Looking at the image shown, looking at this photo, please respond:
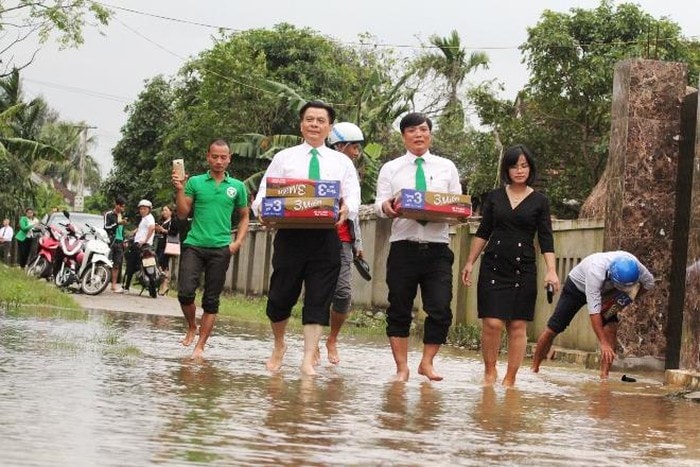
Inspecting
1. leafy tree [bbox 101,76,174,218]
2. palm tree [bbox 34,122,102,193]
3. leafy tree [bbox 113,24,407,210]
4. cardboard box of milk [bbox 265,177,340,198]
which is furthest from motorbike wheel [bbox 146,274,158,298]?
palm tree [bbox 34,122,102,193]

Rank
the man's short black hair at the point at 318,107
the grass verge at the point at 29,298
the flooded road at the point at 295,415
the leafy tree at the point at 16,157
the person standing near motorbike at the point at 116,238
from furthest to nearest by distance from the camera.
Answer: the leafy tree at the point at 16,157 < the person standing near motorbike at the point at 116,238 < the grass verge at the point at 29,298 < the man's short black hair at the point at 318,107 < the flooded road at the point at 295,415

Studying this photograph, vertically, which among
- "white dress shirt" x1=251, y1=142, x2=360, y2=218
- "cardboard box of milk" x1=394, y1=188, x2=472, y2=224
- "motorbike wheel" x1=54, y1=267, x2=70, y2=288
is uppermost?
"white dress shirt" x1=251, y1=142, x2=360, y2=218

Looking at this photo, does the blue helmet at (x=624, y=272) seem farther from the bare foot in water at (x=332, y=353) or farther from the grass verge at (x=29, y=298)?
the grass verge at (x=29, y=298)

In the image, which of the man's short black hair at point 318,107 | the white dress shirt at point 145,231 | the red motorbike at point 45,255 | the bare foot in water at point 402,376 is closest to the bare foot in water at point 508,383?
the bare foot in water at point 402,376

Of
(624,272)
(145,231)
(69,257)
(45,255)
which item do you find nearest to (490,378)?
(624,272)

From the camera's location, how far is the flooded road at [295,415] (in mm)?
5184

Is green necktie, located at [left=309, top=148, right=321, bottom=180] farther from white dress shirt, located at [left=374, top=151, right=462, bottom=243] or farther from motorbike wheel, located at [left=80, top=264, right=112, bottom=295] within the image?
motorbike wheel, located at [left=80, top=264, right=112, bottom=295]

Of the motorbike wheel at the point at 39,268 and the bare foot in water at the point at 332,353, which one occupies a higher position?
the motorbike wheel at the point at 39,268

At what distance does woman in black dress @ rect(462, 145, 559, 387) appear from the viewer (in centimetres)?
928

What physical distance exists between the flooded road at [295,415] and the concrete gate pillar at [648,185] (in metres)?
2.15

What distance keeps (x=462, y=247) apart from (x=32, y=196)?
3042 cm

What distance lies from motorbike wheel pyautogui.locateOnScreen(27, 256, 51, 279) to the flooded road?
53.6 feet

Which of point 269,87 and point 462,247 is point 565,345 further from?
point 269,87

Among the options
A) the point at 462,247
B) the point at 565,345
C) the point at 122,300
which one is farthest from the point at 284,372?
the point at 122,300
